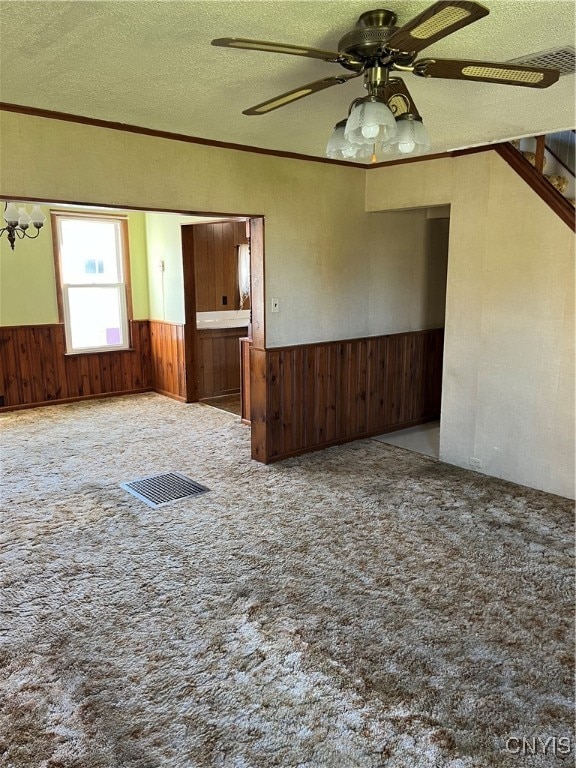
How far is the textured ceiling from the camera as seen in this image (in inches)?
79.7

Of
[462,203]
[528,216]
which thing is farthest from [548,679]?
[462,203]

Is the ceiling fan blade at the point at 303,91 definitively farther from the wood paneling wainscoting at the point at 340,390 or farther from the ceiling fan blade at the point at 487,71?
the wood paneling wainscoting at the point at 340,390

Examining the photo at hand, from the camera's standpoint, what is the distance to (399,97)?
2221mm

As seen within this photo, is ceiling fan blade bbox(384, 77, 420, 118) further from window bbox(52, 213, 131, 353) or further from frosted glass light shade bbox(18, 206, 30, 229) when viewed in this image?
window bbox(52, 213, 131, 353)

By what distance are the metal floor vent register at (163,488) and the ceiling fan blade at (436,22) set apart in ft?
10.1

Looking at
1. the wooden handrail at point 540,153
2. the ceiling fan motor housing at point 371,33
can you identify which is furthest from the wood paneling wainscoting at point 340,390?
the ceiling fan motor housing at point 371,33

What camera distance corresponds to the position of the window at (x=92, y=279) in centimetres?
668

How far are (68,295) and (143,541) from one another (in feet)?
14.3

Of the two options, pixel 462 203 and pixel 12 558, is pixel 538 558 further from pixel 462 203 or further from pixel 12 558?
pixel 12 558

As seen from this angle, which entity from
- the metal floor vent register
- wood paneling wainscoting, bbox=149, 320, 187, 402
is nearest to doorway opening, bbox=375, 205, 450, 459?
the metal floor vent register

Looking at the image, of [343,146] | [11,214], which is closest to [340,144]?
[343,146]

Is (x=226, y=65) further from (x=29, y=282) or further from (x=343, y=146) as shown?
(x=29, y=282)

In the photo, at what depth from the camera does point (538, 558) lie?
3.10 metres

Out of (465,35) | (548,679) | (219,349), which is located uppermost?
(465,35)
